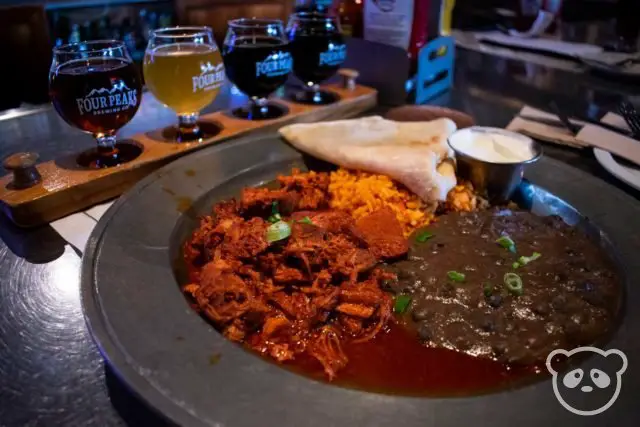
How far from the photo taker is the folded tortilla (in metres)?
1.54

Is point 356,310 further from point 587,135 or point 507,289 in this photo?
point 587,135

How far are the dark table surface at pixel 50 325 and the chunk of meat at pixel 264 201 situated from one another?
0.46 meters

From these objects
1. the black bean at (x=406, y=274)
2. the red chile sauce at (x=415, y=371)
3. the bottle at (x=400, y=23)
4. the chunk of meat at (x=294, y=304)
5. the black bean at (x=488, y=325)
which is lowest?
the red chile sauce at (x=415, y=371)

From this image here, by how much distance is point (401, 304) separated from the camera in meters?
1.19

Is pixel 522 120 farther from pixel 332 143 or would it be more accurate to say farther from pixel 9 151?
pixel 9 151

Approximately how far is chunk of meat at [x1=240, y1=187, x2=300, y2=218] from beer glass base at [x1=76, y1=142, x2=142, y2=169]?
417mm

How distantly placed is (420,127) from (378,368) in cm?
99

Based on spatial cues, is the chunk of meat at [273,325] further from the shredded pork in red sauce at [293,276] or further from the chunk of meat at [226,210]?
the chunk of meat at [226,210]

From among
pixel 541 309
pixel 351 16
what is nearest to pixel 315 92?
pixel 351 16

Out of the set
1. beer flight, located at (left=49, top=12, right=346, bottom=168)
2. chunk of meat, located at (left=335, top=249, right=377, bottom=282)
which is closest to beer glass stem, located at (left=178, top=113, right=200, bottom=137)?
beer flight, located at (left=49, top=12, right=346, bottom=168)

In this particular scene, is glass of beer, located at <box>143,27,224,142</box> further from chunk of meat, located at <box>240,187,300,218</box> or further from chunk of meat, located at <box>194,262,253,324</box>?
chunk of meat, located at <box>194,262,253,324</box>

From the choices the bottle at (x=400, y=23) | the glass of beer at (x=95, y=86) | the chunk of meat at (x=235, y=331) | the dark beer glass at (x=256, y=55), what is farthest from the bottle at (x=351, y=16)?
the chunk of meat at (x=235, y=331)

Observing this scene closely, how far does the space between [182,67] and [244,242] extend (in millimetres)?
707

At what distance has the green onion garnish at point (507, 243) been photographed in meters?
1.36
